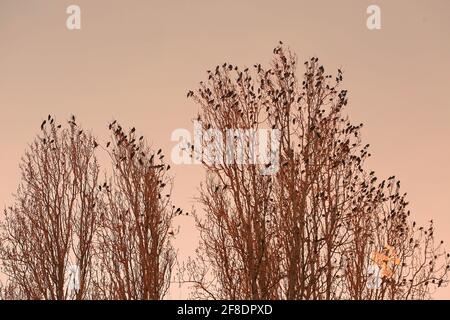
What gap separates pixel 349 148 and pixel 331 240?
5.04 feet

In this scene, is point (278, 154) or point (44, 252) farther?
point (44, 252)

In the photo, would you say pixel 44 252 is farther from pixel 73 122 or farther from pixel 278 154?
pixel 278 154

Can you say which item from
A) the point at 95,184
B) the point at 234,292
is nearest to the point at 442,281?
the point at 234,292

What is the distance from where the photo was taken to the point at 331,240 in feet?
43.5

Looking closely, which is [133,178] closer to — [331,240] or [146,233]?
[146,233]

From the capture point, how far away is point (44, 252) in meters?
15.1

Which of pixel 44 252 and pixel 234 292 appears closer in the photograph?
pixel 234 292

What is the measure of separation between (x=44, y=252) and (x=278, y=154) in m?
4.91

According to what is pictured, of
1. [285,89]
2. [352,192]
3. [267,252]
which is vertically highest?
[285,89]
